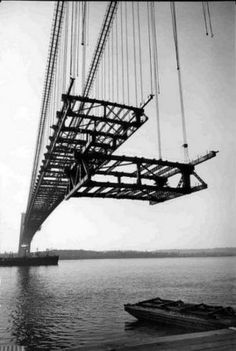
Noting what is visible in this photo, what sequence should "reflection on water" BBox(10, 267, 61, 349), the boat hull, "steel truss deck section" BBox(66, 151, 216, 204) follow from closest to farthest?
"steel truss deck section" BBox(66, 151, 216, 204)
"reflection on water" BBox(10, 267, 61, 349)
the boat hull

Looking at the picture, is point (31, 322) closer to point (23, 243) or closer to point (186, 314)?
point (186, 314)

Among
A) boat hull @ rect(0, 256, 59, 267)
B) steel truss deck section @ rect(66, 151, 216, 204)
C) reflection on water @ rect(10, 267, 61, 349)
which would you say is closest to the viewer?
steel truss deck section @ rect(66, 151, 216, 204)

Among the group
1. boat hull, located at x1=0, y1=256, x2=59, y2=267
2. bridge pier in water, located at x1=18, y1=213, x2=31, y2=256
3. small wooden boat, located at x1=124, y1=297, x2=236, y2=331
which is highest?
bridge pier in water, located at x1=18, y1=213, x2=31, y2=256

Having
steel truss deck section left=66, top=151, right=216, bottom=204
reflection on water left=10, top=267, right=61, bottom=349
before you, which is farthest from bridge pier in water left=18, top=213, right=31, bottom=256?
steel truss deck section left=66, top=151, right=216, bottom=204

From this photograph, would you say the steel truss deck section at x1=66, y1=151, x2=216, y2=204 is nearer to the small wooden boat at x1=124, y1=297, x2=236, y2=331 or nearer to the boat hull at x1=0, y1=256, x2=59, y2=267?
the small wooden boat at x1=124, y1=297, x2=236, y2=331

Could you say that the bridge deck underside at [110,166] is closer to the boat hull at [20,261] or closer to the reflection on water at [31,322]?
the reflection on water at [31,322]

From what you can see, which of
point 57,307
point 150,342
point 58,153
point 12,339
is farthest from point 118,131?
point 57,307

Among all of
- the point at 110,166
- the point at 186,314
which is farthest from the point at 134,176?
the point at 186,314

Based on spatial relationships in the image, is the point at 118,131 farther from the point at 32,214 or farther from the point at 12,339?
the point at 32,214
